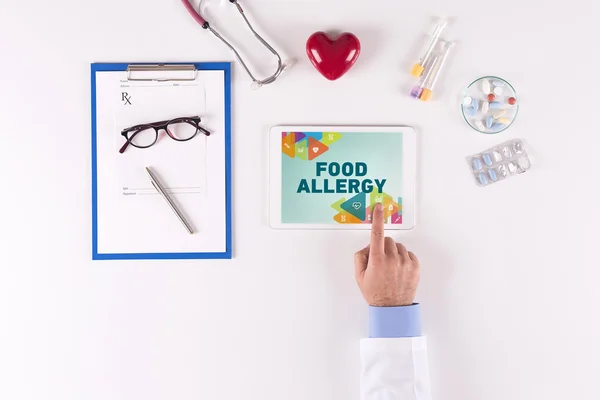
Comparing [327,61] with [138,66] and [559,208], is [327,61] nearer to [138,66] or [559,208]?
[138,66]

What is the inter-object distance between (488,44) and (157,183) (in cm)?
78

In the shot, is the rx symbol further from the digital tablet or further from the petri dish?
the petri dish

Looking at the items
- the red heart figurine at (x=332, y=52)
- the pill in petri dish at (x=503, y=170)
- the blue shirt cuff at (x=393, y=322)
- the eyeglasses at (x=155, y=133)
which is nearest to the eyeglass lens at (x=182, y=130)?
the eyeglasses at (x=155, y=133)

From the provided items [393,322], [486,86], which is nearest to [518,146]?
[486,86]

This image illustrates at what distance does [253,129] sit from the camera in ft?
3.55

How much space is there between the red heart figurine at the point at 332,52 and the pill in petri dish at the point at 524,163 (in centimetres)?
43

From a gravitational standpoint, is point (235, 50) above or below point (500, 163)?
above

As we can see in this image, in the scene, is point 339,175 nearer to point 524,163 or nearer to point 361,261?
point 361,261

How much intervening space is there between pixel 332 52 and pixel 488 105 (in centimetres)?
36

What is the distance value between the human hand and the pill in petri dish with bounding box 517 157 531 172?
316 millimetres

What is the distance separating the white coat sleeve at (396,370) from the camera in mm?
1010

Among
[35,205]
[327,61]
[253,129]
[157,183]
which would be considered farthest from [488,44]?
[35,205]

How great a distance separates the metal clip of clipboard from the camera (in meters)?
1.06

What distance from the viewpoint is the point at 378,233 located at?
1037 mm
